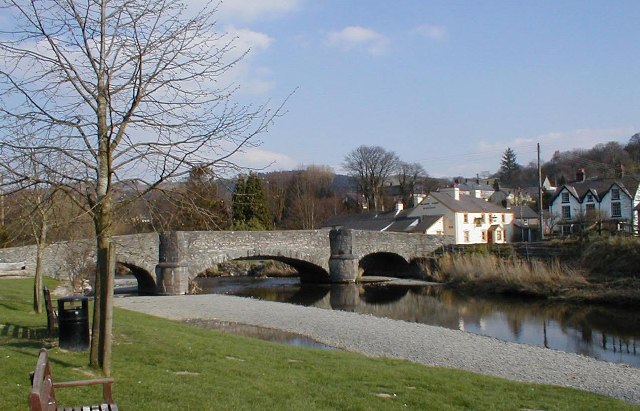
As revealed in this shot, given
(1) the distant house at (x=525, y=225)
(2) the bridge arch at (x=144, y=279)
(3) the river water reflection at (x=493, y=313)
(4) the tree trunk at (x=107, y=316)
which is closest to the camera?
(4) the tree trunk at (x=107, y=316)

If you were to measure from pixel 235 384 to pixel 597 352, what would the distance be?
11285 millimetres

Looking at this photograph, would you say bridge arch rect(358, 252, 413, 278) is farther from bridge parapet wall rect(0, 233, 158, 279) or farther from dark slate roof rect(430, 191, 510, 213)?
bridge parapet wall rect(0, 233, 158, 279)

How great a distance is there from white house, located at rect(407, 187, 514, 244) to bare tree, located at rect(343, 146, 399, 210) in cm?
1311

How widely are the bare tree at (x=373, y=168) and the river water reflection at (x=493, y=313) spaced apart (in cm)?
3138

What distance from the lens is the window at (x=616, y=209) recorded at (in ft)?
164

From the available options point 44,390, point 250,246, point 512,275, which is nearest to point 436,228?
point 250,246

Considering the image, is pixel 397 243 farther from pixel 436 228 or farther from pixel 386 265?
pixel 436 228

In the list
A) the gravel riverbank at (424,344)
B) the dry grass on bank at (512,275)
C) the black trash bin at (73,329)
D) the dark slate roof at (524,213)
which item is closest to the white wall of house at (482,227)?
the dark slate roof at (524,213)

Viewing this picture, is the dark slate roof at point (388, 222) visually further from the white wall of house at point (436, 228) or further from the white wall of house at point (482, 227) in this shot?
the white wall of house at point (482, 227)

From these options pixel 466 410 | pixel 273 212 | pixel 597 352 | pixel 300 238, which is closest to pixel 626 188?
pixel 300 238

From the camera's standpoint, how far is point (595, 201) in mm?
51406

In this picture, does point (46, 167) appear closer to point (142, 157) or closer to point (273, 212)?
point (142, 157)

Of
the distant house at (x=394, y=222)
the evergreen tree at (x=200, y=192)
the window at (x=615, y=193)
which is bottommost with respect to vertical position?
the evergreen tree at (x=200, y=192)

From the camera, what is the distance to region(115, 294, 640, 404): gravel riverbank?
40.0 ft
